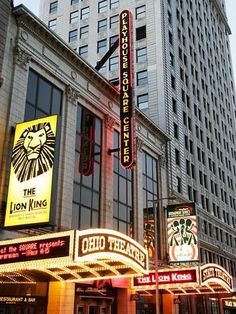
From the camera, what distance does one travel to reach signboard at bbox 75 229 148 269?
13.9m

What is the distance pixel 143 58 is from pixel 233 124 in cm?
3044

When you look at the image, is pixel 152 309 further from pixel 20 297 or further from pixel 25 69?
pixel 25 69

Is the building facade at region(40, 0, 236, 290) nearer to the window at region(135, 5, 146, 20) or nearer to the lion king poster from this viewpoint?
the window at region(135, 5, 146, 20)

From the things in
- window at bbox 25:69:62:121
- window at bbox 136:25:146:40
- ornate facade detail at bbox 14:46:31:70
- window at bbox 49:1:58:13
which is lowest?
window at bbox 25:69:62:121

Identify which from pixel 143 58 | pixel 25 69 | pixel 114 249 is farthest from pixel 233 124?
pixel 114 249

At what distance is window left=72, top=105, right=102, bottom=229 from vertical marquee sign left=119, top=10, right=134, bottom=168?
77.4 inches

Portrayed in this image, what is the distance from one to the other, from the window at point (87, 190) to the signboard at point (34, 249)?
839 centimetres

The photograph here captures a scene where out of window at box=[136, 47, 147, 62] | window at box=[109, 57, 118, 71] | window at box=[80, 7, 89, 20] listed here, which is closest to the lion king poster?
window at box=[136, 47, 147, 62]

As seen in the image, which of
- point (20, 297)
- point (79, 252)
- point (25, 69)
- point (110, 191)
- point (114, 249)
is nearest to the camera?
point (79, 252)

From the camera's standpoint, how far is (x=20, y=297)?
1981 cm

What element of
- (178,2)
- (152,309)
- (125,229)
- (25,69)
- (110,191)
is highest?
(178,2)

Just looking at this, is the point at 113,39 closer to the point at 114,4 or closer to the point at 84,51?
the point at 84,51

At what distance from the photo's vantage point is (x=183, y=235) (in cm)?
2958

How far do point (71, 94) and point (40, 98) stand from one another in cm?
287
